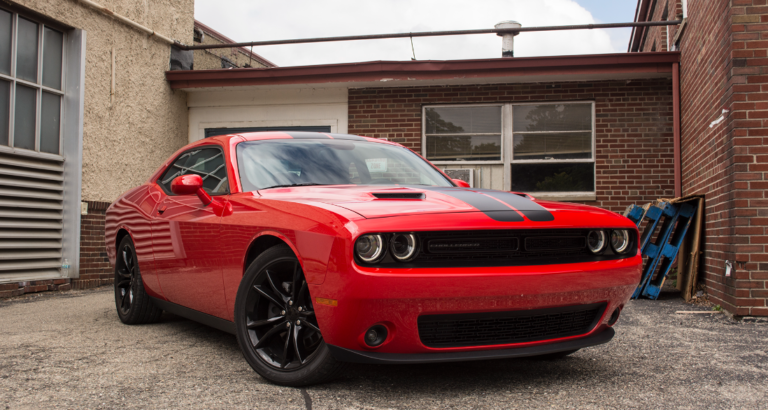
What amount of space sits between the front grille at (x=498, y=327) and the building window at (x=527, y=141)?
639 cm

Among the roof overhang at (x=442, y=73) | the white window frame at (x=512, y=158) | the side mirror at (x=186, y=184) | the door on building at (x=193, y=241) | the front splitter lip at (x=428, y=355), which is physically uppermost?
the roof overhang at (x=442, y=73)

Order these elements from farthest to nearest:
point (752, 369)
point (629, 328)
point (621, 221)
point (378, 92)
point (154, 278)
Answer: point (378, 92) < point (629, 328) < point (154, 278) < point (752, 369) < point (621, 221)

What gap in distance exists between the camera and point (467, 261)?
8.55ft

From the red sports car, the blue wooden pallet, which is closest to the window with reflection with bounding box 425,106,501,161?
the blue wooden pallet

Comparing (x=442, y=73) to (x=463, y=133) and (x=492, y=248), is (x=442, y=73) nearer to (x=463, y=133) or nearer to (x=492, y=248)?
(x=463, y=133)

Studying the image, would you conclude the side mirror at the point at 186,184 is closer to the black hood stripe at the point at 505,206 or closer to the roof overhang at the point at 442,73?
the black hood stripe at the point at 505,206

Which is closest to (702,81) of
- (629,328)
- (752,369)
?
(629,328)

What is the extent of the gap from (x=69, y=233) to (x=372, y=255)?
670cm

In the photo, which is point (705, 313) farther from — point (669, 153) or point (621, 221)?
point (669, 153)

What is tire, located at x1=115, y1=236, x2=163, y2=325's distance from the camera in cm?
462

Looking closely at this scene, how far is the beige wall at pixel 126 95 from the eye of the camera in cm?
820

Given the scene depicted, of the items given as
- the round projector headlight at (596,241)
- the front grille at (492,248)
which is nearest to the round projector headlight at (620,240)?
the round projector headlight at (596,241)

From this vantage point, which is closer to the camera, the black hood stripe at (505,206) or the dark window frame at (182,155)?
the black hood stripe at (505,206)

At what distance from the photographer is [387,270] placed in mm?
2480
